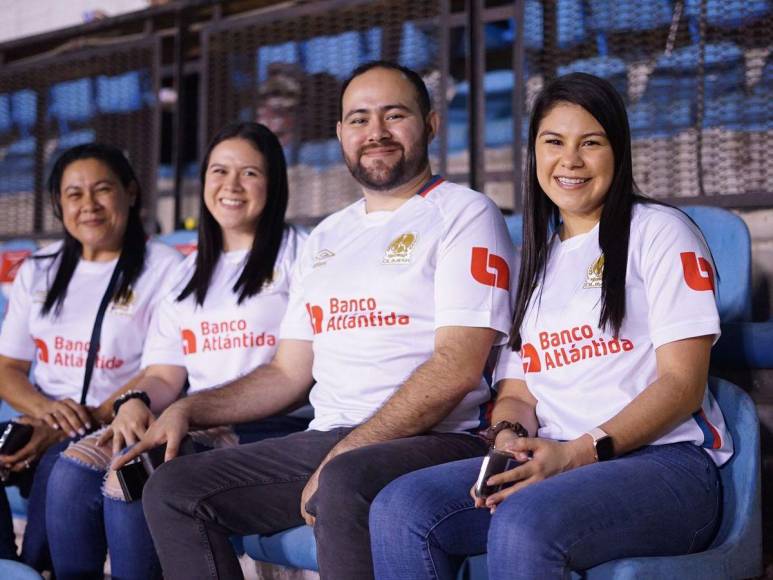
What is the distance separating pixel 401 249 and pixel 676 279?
0.58 metres

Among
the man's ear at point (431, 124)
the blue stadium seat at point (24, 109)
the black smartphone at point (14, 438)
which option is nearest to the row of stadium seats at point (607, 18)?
the man's ear at point (431, 124)

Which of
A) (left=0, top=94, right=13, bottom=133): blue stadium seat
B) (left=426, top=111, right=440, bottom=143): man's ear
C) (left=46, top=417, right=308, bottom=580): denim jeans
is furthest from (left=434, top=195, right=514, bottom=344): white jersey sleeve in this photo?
(left=0, top=94, right=13, bottom=133): blue stadium seat

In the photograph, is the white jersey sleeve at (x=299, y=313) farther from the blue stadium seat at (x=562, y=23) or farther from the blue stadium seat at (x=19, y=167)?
the blue stadium seat at (x=19, y=167)

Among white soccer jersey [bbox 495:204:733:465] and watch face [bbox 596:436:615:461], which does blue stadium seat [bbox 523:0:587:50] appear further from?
watch face [bbox 596:436:615:461]

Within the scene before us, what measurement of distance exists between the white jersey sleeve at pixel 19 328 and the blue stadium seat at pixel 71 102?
1842 millimetres

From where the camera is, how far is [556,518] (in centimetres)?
127

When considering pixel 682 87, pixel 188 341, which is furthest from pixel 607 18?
pixel 188 341

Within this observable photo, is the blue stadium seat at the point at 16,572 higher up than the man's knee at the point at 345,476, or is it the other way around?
the man's knee at the point at 345,476

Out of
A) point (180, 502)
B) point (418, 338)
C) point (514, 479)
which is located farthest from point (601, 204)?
point (180, 502)

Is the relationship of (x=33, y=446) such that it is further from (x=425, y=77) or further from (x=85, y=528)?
(x=425, y=77)

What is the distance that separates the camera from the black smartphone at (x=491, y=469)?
4.51 feet

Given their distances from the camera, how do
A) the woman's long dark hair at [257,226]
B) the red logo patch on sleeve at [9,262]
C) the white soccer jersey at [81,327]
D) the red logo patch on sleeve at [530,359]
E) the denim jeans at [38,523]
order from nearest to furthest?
the red logo patch on sleeve at [530,359] < the denim jeans at [38,523] < the woman's long dark hair at [257,226] < the white soccer jersey at [81,327] < the red logo patch on sleeve at [9,262]

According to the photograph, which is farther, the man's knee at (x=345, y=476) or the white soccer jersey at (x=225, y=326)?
the white soccer jersey at (x=225, y=326)

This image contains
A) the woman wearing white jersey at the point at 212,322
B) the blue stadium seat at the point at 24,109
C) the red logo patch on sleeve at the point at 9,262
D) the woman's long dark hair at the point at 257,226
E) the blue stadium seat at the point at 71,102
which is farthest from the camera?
the blue stadium seat at the point at 24,109
